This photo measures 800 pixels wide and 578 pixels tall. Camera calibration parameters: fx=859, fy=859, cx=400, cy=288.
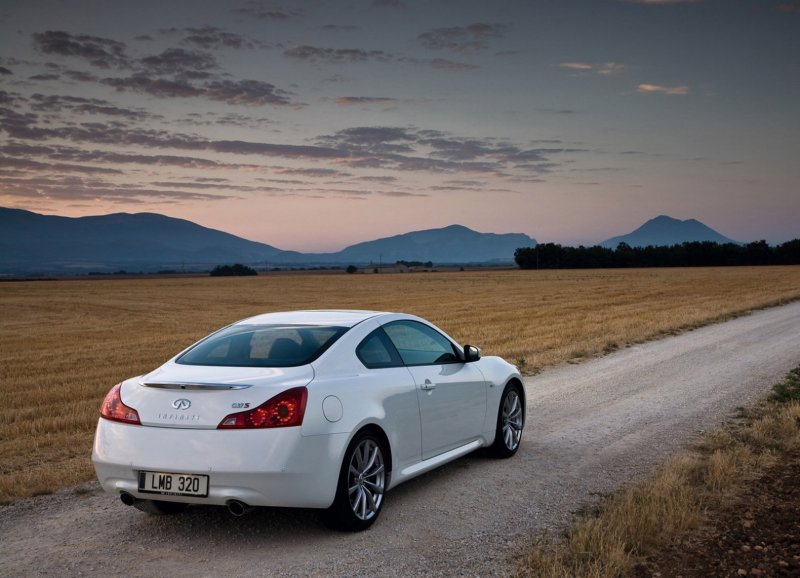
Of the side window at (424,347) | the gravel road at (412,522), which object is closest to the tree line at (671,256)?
the gravel road at (412,522)

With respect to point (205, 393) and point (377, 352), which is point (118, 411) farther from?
point (377, 352)

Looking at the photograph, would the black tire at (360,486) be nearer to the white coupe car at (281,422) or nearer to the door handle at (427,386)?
the white coupe car at (281,422)

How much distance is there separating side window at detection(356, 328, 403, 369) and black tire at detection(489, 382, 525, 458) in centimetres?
180

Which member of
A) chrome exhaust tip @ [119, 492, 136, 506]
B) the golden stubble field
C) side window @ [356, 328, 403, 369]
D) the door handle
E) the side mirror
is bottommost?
the golden stubble field

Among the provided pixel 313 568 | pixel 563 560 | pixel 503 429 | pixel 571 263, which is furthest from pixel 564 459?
pixel 571 263

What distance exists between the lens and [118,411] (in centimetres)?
603

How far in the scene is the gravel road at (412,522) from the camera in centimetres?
548

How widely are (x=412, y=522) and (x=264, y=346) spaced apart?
171 cm

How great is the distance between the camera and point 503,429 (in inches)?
329

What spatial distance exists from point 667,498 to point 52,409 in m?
9.19

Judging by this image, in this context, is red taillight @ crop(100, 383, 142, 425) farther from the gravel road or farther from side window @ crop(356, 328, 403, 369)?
side window @ crop(356, 328, 403, 369)

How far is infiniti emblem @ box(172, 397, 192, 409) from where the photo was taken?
5.77 m

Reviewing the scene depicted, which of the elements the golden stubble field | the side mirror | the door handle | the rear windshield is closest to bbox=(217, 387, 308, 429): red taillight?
the rear windshield

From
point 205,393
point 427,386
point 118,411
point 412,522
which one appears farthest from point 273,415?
point 427,386
